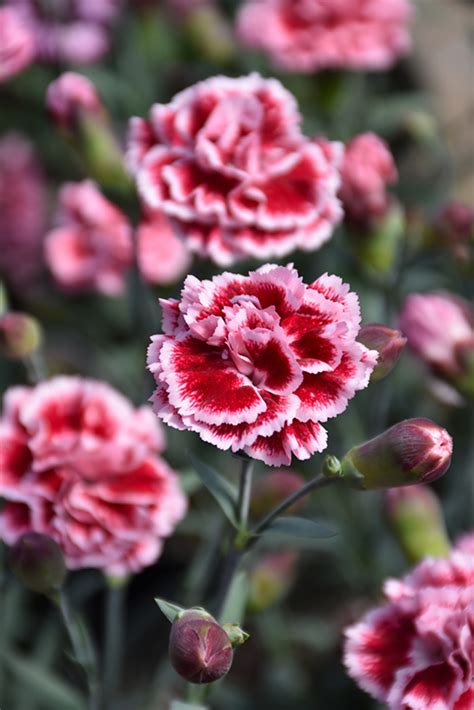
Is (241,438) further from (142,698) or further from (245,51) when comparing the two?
(245,51)

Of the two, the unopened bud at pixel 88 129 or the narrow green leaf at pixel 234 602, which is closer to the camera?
the narrow green leaf at pixel 234 602

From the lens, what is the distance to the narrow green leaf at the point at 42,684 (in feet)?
2.78

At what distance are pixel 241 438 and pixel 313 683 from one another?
590 millimetres

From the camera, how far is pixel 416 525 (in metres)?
0.79

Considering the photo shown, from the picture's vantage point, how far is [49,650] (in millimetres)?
954

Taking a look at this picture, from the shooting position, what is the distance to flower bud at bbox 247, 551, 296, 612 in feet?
2.81

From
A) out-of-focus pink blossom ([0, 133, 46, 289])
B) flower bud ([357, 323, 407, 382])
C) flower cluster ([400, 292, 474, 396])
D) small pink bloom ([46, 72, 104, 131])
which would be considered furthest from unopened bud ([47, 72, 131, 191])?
out-of-focus pink blossom ([0, 133, 46, 289])

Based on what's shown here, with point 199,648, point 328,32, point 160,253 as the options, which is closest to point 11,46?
point 160,253

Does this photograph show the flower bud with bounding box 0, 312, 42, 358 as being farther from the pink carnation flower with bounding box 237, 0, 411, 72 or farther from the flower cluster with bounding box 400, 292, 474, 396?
the pink carnation flower with bounding box 237, 0, 411, 72

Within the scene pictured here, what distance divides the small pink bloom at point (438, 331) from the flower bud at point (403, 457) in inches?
11.2

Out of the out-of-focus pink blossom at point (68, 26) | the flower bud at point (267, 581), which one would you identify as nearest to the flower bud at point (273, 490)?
the flower bud at point (267, 581)

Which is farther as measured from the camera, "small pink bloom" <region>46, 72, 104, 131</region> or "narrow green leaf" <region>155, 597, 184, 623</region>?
"small pink bloom" <region>46, 72, 104, 131</region>

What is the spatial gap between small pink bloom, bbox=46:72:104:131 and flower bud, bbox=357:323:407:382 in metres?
0.40

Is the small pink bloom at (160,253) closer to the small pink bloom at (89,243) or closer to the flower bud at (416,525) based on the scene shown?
the small pink bloom at (89,243)
